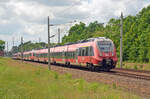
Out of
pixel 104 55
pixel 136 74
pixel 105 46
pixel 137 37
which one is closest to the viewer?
pixel 136 74

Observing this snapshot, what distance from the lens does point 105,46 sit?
2564cm

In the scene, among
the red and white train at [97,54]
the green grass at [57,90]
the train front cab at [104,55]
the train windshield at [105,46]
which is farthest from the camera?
the train windshield at [105,46]

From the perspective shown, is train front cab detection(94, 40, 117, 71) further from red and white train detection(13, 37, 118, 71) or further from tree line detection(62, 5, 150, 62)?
tree line detection(62, 5, 150, 62)

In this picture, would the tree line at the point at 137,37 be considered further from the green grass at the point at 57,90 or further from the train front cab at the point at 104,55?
the green grass at the point at 57,90

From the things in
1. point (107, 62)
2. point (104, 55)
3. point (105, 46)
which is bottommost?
point (107, 62)

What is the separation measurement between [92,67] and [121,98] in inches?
648

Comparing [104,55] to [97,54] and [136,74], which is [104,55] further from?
[136,74]

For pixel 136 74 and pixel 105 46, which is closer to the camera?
pixel 136 74

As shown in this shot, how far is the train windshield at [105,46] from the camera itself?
25369 millimetres

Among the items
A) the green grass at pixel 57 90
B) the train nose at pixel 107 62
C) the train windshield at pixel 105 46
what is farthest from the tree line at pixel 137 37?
the green grass at pixel 57 90

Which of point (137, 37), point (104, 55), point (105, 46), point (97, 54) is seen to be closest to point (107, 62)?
point (104, 55)

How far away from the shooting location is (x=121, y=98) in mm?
9875

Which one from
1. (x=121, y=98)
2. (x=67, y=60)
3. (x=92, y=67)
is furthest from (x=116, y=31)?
(x=121, y=98)

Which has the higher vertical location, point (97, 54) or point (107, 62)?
point (97, 54)
